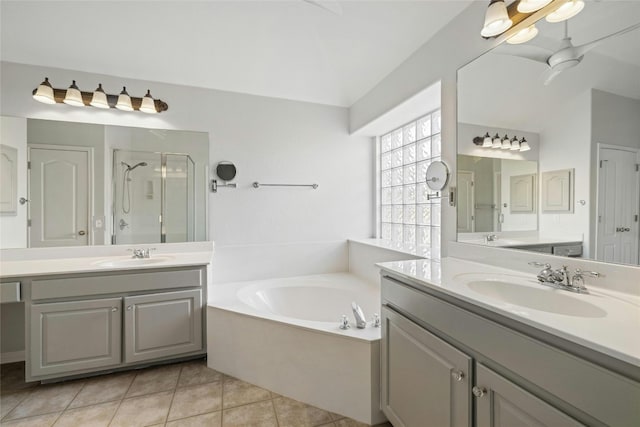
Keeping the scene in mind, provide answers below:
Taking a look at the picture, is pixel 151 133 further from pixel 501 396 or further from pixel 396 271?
pixel 501 396

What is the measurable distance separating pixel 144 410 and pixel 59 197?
5.91ft

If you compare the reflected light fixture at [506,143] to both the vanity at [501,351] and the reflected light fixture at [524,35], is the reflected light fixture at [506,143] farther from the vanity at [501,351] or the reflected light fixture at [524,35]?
the vanity at [501,351]

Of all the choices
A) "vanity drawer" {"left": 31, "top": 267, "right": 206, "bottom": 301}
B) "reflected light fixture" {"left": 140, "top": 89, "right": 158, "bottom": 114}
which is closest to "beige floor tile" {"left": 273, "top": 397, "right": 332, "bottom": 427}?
"vanity drawer" {"left": 31, "top": 267, "right": 206, "bottom": 301}

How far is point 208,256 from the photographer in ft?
8.03

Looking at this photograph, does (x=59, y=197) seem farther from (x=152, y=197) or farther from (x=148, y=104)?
(x=148, y=104)

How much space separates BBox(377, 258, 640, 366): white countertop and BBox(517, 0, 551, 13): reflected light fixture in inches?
46.1

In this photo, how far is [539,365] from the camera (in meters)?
0.76

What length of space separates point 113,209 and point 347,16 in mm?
2440

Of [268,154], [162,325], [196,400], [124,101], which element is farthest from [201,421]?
[124,101]

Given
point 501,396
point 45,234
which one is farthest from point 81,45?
point 501,396

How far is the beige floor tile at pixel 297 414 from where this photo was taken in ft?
5.22

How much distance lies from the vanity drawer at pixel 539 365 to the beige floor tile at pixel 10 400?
2493 mm

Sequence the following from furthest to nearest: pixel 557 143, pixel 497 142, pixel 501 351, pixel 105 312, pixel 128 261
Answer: pixel 128 261, pixel 105 312, pixel 497 142, pixel 557 143, pixel 501 351

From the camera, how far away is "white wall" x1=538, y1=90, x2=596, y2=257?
1182mm
